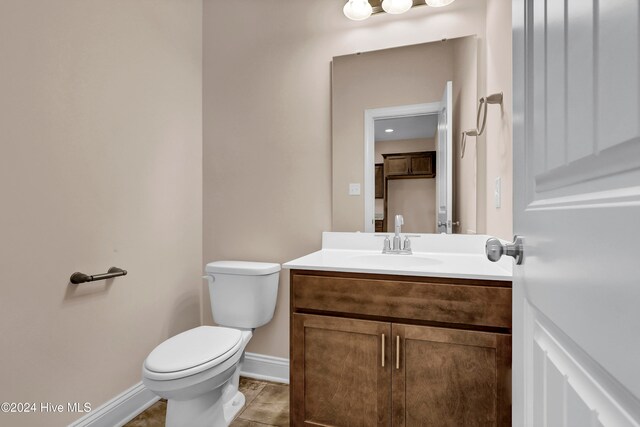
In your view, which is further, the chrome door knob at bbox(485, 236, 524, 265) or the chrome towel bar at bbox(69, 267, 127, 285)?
the chrome towel bar at bbox(69, 267, 127, 285)

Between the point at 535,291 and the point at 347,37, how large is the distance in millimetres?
1820

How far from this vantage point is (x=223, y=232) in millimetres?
2213

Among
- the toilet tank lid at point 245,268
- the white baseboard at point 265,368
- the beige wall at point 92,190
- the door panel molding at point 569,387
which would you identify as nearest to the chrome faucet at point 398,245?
the toilet tank lid at point 245,268

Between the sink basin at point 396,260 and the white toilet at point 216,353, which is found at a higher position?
the sink basin at point 396,260

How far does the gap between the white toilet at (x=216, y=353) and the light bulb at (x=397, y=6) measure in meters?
1.60

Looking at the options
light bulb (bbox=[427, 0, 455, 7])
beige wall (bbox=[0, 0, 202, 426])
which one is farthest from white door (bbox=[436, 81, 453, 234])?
beige wall (bbox=[0, 0, 202, 426])

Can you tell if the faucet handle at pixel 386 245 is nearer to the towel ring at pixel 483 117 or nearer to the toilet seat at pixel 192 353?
the towel ring at pixel 483 117

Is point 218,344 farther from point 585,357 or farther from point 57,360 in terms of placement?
point 585,357

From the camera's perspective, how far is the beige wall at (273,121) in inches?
77.2

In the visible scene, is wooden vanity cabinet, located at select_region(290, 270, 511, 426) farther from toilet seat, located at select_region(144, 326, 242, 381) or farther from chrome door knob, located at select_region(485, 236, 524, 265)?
chrome door knob, located at select_region(485, 236, 524, 265)

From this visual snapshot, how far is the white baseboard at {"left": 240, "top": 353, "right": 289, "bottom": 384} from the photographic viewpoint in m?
2.06

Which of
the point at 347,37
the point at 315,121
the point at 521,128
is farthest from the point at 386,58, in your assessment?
the point at 521,128

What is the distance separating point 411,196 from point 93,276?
64.2 inches

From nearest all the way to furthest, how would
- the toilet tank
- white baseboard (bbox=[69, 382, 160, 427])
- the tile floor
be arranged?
white baseboard (bbox=[69, 382, 160, 427])
the tile floor
the toilet tank
